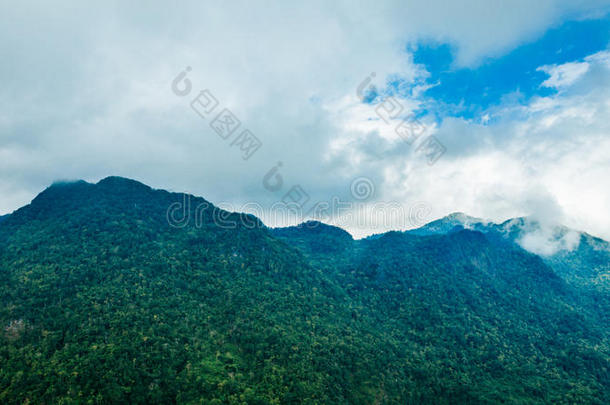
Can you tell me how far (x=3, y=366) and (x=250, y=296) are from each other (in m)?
48.5

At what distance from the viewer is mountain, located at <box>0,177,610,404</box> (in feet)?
180

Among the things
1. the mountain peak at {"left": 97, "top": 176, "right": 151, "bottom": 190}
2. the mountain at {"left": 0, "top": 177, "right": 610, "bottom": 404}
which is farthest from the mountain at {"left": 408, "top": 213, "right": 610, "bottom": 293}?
the mountain peak at {"left": 97, "top": 176, "right": 151, "bottom": 190}

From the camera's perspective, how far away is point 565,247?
166125mm

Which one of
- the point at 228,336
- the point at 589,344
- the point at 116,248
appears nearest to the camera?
the point at 228,336

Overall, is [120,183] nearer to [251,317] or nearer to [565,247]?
[251,317]

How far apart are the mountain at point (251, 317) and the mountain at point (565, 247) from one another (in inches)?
768

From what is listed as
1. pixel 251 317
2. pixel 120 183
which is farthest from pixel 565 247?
pixel 120 183

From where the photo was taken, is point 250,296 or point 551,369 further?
point 250,296

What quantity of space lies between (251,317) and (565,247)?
172676 mm

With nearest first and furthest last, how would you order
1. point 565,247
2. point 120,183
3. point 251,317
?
point 251,317
point 120,183
point 565,247

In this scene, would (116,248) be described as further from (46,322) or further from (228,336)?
(228,336)

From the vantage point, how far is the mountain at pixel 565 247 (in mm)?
142750

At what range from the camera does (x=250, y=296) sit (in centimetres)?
8562

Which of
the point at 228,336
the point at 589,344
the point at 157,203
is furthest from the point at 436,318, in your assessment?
the point at 157,203
